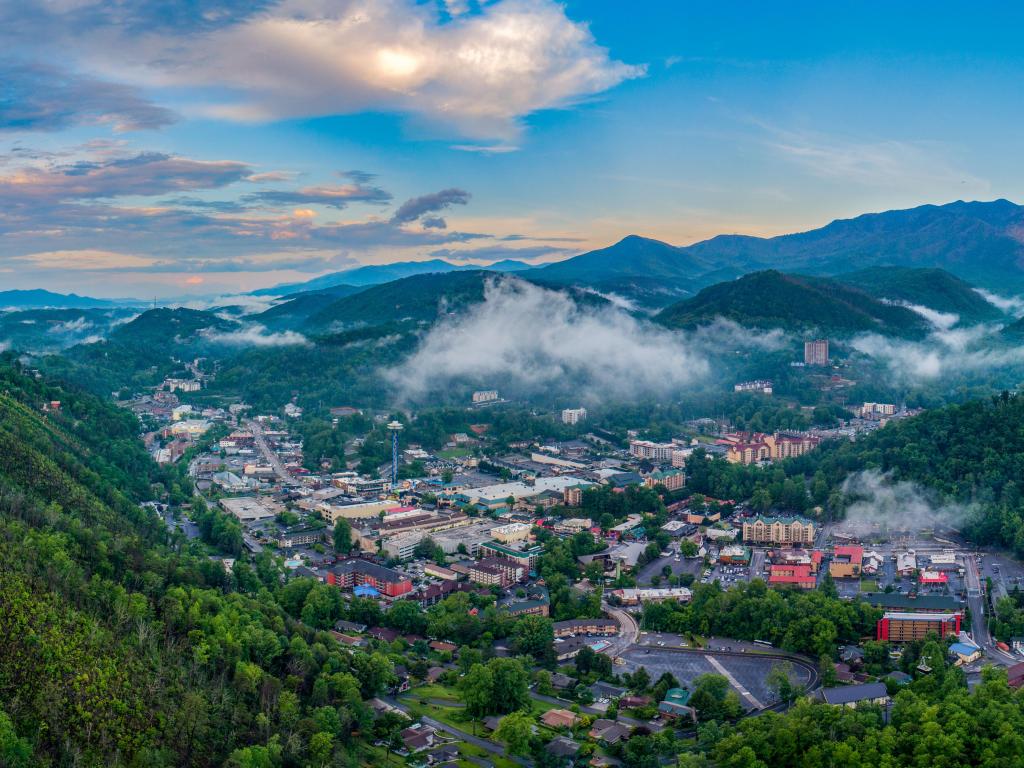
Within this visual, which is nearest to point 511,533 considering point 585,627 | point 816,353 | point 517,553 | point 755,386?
point 517,553

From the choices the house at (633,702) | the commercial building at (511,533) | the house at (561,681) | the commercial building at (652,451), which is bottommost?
the house at (633,702)

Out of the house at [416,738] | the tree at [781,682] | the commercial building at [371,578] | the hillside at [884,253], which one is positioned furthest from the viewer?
the hillside at [884,253]

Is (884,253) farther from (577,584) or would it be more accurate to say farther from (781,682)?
(781,682)

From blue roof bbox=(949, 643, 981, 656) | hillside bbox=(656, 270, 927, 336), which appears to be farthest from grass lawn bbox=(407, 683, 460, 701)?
hillside bbox=(656, 270, 927, 336)

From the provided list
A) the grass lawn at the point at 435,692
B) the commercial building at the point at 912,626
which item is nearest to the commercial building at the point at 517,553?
the grass lawn at the point at 435,692

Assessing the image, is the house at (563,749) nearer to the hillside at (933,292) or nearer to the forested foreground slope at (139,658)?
the forested foreground slope at (139,658)

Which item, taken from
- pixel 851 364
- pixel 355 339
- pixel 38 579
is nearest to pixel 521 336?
pixel 355 339

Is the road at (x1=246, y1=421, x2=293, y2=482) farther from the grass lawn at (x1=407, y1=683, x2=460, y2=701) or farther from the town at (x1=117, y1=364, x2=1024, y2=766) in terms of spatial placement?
the grass lawn at (x1=407, y1=683, x2=460, y2=701)
